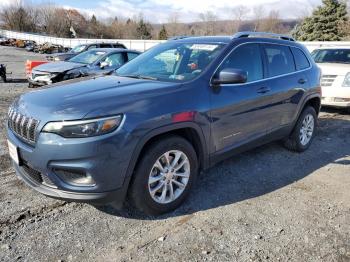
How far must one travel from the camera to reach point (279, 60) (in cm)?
500

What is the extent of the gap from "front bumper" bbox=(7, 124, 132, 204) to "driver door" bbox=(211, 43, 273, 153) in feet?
3.99

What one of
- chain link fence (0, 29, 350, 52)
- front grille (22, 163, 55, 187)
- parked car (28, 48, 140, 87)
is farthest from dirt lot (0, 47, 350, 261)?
chain link fence (0, 29, 350, 52)

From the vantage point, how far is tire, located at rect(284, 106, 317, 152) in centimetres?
555

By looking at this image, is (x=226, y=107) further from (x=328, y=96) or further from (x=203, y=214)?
(x=328, y=96)

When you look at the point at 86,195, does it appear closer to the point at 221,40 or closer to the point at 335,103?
the point at 221,40

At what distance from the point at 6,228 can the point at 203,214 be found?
1912 mm

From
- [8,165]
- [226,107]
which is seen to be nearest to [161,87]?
[226,107]

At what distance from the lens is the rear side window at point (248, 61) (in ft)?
13.6

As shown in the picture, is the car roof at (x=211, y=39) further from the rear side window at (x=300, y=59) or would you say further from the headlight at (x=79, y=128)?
the headlight at (x=79, y=128)

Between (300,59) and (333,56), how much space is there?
507cm

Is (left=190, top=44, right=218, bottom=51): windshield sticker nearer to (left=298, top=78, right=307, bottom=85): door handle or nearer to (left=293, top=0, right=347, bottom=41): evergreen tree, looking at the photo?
(left=298, top=78, right=307, bottom=85): door handle

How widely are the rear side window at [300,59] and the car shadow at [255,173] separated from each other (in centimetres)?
136

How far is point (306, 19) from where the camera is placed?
41094 mm

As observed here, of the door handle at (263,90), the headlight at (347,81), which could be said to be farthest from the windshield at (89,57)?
the door handle at (263,90)
